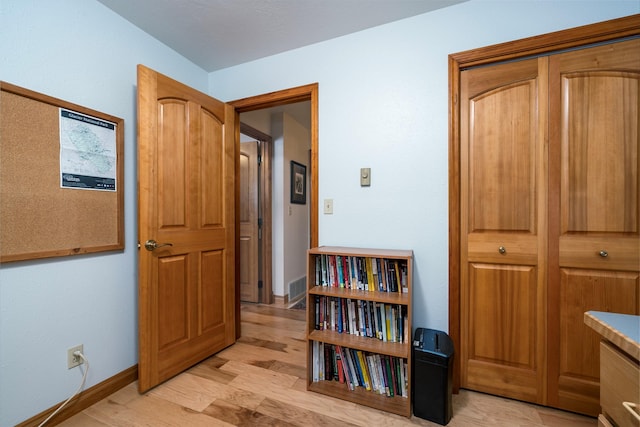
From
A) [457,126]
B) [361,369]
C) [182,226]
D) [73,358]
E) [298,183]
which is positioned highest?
[457,126]

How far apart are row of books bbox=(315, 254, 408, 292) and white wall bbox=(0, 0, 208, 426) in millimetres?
1319

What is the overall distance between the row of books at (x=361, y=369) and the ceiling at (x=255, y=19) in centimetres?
215

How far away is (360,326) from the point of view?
5.51ft

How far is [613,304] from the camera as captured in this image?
141 centimetres

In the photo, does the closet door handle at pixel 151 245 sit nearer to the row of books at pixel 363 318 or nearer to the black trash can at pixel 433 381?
the row of books at pixel 363 318

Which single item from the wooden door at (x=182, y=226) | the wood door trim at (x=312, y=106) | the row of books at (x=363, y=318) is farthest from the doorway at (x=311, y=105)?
the row of books at (x=363, y=318)

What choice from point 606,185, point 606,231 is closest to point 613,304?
point 606,231

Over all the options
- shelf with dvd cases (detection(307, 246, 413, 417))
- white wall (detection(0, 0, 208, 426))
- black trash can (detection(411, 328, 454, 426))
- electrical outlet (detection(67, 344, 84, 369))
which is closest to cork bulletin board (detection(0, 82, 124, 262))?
white wall (detection(0, 0, 208, 426))

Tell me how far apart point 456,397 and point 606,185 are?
147cm

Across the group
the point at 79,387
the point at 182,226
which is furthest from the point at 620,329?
the point at 79,387

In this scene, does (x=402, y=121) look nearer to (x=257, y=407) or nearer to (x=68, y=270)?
(x=257, y=407)

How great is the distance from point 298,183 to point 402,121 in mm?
2061

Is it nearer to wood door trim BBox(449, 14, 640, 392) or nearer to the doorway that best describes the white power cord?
the doorway

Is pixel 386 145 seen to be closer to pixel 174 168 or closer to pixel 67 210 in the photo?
pixel 174 168
